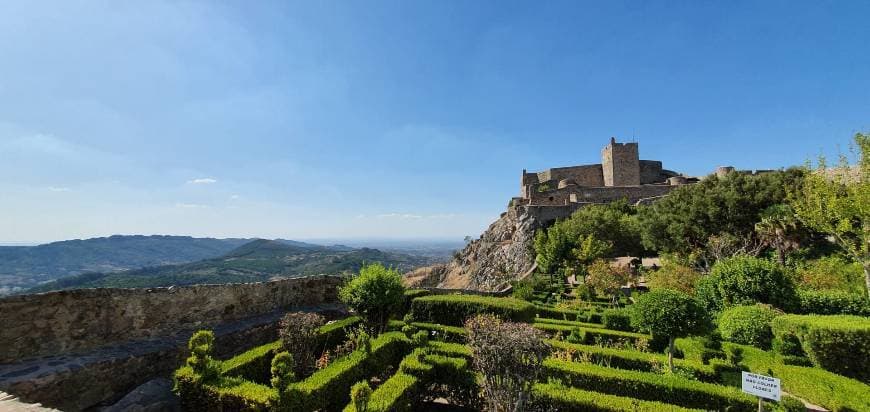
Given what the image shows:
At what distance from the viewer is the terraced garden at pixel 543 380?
19.7 feet

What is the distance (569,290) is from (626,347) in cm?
1403

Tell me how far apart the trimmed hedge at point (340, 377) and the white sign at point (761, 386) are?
6.87 meters

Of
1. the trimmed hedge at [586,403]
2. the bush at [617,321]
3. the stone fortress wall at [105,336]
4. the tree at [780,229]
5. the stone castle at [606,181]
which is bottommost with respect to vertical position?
the bush at [617,321]

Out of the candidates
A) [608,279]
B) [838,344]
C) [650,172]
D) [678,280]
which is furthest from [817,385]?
[650,172]

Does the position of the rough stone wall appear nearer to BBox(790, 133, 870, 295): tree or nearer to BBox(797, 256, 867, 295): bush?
BBox(797, 256, 867, 295): bush

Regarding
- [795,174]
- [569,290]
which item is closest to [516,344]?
[569,290]

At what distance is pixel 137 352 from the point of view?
307 inches

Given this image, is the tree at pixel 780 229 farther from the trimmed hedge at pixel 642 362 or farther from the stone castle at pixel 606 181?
the trimmed hedge at pixel 642 362

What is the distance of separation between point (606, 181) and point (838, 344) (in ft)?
144

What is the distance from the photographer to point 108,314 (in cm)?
815

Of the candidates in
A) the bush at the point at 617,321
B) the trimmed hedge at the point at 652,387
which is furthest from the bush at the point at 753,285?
the trimmed hedge at the point at 652,387

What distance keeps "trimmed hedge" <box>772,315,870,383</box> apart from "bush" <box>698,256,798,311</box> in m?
3.46

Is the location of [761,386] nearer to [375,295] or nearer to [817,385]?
[817,385]

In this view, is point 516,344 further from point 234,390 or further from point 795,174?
point 795,174
